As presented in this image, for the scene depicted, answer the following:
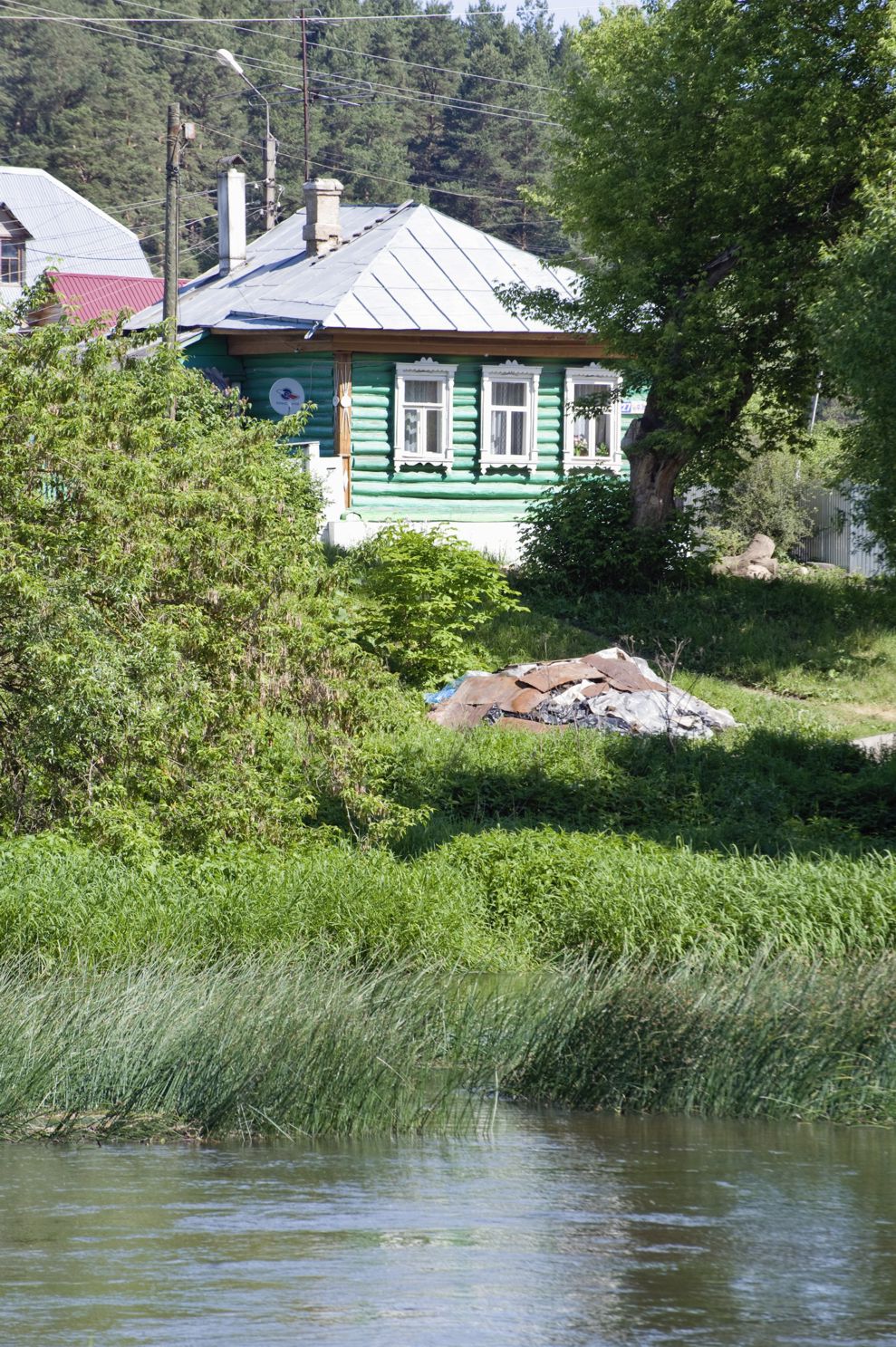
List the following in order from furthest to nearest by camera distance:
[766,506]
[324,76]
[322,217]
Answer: [324,76], [766,506], [322,217]

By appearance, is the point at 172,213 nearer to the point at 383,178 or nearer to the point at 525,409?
the point at 525,409

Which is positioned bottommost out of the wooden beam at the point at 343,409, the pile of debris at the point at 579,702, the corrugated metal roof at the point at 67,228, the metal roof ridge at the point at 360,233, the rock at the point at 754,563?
the pile of debris at the point at 579,702

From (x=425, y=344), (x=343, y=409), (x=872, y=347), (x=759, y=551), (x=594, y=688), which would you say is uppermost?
(x=425, y=344)

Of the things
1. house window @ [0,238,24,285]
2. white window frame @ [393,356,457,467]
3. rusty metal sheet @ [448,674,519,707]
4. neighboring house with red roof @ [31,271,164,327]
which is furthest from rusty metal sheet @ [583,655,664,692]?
house window @ [0,238,24,285]

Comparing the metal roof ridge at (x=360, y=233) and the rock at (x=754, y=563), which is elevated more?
the metal roof ridge at (x=360, y=233)

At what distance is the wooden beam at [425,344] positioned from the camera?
2741cm

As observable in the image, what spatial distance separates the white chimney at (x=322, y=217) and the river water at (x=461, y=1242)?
25112 mm

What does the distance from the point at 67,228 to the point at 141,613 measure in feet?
131

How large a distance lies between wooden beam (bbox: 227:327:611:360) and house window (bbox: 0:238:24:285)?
19.5m

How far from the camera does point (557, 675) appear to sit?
64.0 ft

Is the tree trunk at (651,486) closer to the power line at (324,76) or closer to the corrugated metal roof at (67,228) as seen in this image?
the corrugated metal roof at (67,228)

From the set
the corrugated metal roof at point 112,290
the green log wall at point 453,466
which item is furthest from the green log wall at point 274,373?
the corrugated metal roof at point 112,290

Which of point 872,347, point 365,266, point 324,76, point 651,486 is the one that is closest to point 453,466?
point 365,266

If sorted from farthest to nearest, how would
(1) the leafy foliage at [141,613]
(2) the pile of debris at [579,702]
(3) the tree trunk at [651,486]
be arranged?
1. (3) the tree trunk at [651,486]
2. (2) the pile of debris at [579,702]
3. (1) the leafy foliage at [141,613]
